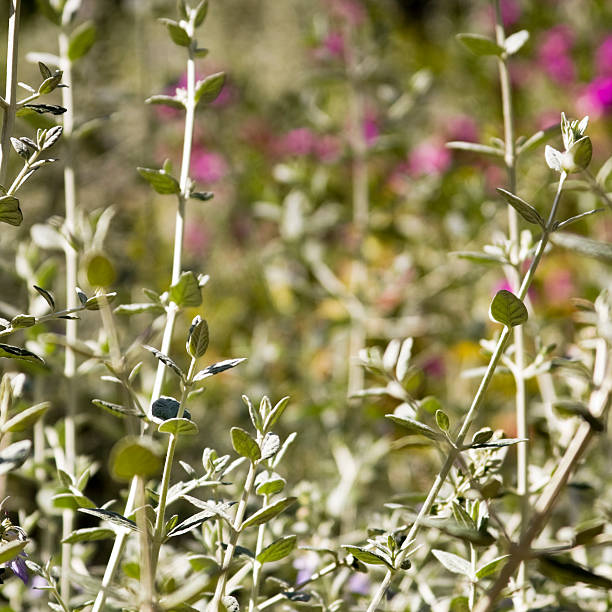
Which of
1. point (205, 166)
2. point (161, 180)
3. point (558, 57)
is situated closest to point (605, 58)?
point (558, 57)

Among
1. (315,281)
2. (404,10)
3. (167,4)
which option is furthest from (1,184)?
(404,10)

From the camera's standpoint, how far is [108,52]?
1.54m

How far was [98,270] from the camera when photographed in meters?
0.29

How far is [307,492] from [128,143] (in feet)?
3.67

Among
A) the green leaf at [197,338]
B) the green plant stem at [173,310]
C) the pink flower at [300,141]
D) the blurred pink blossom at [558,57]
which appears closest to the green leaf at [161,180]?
the green plant stem at [173,310]

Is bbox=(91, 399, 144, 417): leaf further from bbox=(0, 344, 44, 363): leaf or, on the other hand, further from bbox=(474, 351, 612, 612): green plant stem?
bbox=(474, 351, 612, 612): green plant stem

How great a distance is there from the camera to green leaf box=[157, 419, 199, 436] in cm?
32

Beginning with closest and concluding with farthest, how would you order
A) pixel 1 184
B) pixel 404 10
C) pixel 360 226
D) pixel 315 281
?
1. pixel 1 184
2. pixel 360 226
3. pixel 315 281
4. pixel 404 10

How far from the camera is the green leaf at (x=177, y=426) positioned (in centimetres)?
32

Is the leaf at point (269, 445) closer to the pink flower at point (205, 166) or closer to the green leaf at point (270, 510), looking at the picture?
the green leaf at point (270, 510)

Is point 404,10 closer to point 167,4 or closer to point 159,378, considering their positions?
point 167,4

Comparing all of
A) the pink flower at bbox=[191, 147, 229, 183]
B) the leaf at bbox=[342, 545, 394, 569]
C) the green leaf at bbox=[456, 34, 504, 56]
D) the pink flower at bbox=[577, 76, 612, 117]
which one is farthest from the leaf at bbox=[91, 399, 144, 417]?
the pink flower at bbox=[577, 76, 612, 117]

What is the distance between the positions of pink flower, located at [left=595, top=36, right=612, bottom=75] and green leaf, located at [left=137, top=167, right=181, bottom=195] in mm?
1499

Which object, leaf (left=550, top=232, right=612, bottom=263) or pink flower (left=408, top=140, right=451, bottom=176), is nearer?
→ leaf (left=550, top=232, right=612, bottom=263)
